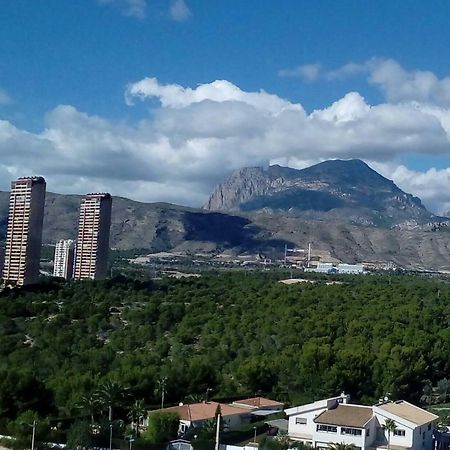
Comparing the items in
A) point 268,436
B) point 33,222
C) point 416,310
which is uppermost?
point 33,222

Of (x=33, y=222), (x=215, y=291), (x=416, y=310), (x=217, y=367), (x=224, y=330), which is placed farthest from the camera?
(x=33, y=222)

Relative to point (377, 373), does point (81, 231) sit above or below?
above

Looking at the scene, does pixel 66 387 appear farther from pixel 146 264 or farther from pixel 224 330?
pixel 146 264

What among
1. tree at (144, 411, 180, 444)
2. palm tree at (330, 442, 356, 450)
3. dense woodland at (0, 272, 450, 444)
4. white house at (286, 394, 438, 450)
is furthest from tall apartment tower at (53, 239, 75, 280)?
palm tree at (330, 442, 356, 450)

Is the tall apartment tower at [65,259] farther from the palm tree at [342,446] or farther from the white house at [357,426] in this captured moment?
the palm tree at [342,446]

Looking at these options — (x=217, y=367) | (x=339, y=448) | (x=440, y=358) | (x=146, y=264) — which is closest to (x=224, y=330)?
(x=217, y=367)

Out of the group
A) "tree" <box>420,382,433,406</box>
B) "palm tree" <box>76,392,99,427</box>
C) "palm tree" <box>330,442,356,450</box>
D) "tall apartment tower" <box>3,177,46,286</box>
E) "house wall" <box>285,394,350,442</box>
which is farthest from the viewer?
"tall apartment tower" <box>3,177,46,286</box>

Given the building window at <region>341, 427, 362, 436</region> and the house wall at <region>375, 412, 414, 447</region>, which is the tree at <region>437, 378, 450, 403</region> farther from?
the building window at <region>341, 427, 362, 436</region>
